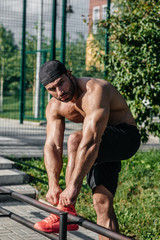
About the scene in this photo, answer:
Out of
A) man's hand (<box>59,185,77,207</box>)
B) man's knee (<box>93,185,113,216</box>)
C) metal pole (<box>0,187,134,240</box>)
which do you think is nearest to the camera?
metal pole (<box>0,187,134,240</box>)

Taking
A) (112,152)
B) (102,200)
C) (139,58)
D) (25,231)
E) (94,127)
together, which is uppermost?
(139,58)

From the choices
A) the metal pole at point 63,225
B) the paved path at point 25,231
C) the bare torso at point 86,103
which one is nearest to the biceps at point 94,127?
the bare torso at point 86,103

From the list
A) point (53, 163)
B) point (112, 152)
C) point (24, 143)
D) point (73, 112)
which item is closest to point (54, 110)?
point (73, 112)

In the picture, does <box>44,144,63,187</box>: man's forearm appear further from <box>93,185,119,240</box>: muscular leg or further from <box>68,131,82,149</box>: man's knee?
<box>93,185,119,240</box>: muscular leg

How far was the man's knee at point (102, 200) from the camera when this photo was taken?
11.1ft

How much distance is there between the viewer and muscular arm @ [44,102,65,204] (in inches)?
123

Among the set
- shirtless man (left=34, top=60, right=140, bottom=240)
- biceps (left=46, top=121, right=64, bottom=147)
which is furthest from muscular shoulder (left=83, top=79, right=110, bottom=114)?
biceps (left=46, top=121, right=64, bottom=147)

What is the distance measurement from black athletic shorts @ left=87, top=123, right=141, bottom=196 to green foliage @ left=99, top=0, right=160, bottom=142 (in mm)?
3014

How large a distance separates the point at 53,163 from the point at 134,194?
3.07 metres

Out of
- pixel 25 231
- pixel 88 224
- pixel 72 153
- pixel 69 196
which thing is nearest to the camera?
pixel 88 224

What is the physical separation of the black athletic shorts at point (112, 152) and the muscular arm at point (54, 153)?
330 mm

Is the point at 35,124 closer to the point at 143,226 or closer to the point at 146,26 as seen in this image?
the point at 146,26

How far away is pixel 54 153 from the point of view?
11.0 ft

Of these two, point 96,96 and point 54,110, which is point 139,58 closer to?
point 54,110
